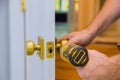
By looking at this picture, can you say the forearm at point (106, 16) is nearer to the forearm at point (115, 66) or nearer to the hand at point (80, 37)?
the hand at point (80, 37)

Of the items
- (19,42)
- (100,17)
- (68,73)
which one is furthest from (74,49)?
(68,73)

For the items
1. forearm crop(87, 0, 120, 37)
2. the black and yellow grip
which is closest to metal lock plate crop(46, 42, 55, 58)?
the black and yellow grip

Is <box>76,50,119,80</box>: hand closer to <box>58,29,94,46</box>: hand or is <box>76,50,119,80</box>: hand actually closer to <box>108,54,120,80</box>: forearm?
<box>108,54,120,80</box>: forearm

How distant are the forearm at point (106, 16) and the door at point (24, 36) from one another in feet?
0.86

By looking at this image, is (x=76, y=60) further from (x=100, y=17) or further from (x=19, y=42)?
(x=100, y=17)

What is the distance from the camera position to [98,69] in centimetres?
58

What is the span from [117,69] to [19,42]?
371 mm

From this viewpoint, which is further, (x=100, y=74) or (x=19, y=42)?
(x=19, y=42)

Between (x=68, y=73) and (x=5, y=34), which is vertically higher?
(x=5, y=34)

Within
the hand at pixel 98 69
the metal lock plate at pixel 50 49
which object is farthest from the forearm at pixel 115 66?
the metal lock plate at pixel 50 49

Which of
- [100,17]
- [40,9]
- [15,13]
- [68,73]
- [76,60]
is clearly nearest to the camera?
[76,60]

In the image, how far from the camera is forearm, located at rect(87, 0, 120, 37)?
98 centimetres

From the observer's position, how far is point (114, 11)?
1.04 metres

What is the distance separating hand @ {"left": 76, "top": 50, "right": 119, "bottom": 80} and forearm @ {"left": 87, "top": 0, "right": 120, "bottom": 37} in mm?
383
